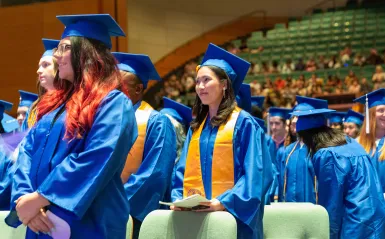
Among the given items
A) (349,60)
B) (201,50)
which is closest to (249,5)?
(201,50)

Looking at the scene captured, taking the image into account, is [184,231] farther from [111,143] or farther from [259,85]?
[259,85]

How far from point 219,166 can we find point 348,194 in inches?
66.8

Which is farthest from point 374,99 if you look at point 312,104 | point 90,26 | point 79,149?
point 79,149

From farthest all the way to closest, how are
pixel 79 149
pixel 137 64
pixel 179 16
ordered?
pixel 179 16 < pixel 137 64 < pixel 79 149

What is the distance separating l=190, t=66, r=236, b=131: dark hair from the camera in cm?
381

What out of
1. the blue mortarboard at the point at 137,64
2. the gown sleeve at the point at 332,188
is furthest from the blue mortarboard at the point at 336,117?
the blue mortarboard at the point at 137,64

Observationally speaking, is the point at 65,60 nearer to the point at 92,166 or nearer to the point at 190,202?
the point at 92,166

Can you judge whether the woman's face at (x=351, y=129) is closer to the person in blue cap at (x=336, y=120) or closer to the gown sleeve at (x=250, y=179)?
the person in blue cap at (x=336, y=120)

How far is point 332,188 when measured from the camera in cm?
500

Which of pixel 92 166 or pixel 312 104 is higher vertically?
pixel 92 166

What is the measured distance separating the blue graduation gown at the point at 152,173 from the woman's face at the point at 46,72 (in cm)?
70

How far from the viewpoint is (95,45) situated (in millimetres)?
2936

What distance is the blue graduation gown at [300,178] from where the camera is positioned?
6359 mm

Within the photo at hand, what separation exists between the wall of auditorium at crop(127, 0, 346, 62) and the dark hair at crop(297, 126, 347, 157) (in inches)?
405
